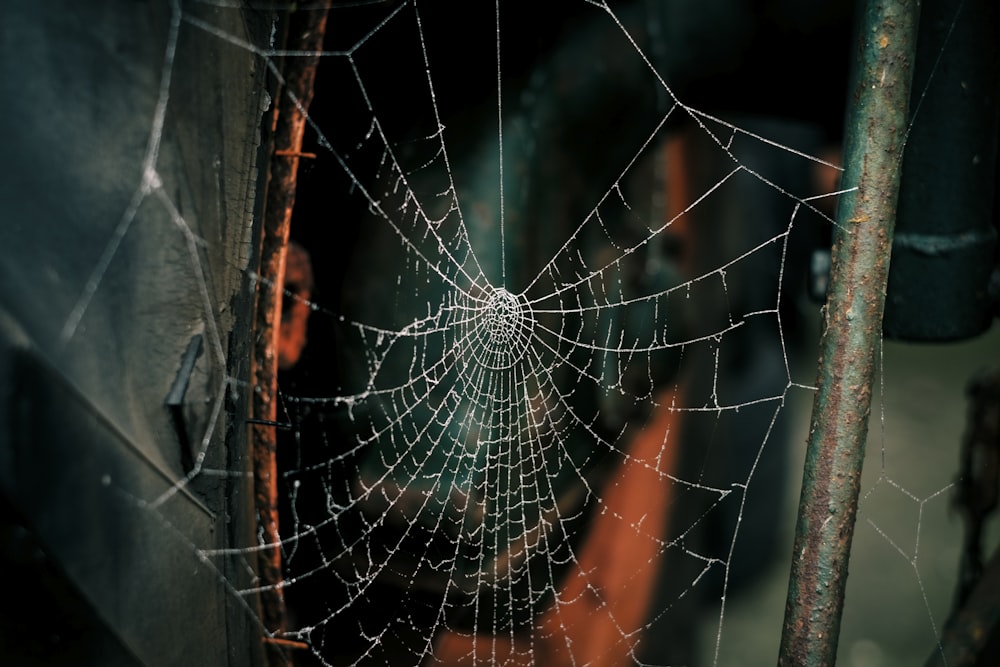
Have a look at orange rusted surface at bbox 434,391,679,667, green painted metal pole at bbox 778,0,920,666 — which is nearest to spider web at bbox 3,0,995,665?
orange rusted surface at bbox 434,391,679,667

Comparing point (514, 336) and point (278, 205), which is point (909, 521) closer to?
point (514, 336)

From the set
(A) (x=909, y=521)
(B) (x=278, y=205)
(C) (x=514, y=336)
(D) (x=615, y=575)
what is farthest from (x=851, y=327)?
(A) (x=909, y=521)

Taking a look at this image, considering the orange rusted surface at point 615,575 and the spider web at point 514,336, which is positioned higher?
the spider web at point 514,336

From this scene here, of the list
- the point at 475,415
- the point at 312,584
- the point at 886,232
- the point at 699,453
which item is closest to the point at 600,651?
the point at 699,453

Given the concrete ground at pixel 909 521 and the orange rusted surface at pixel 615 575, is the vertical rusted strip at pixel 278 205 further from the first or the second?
the concrete ground at pixel 909 521

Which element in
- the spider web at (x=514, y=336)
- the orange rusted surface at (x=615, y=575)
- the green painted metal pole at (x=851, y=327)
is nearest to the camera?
the green painted metal pole at (x=851, y=327)

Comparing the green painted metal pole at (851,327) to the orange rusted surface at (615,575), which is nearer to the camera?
the green painted metal pole at (851,327)

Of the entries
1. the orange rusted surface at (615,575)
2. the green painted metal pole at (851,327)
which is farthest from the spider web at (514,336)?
the green painted metal pole at (851,327)
